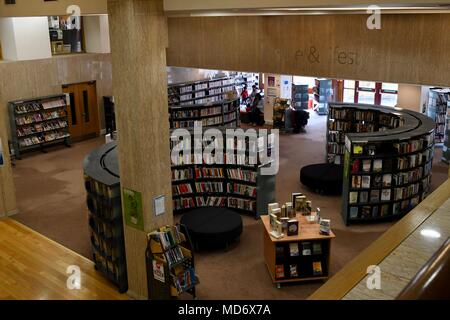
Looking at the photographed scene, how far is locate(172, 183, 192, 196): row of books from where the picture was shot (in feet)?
33.7

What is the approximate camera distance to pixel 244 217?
405 inches

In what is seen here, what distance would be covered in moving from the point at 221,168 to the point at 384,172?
11.3ft

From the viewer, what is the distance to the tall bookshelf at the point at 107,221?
736cm

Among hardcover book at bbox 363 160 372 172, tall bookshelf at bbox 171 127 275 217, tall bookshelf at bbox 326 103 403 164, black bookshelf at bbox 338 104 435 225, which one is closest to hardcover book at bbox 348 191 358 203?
black bookshelf at bbox 338 104 435 225

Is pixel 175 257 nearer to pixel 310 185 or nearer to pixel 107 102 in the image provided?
pixel 310 185

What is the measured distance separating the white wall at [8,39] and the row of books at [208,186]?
8.62 m

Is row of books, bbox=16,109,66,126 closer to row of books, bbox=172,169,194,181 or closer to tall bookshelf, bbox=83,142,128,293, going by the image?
row of books, bbox=172,169,194,181

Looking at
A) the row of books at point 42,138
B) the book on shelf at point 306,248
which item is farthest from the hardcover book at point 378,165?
the row of books at point 42,138

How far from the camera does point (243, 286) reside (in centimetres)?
764

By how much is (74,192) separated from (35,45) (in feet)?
20.3

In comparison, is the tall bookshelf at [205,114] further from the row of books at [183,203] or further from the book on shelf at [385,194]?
the book on shelf at [385,194]

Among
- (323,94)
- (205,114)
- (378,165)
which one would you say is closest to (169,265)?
(378,165)

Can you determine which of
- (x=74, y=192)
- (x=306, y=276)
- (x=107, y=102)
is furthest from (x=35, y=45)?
(x=306, y=276)

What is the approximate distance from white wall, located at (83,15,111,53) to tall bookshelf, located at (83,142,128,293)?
10033 mm
